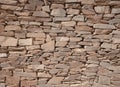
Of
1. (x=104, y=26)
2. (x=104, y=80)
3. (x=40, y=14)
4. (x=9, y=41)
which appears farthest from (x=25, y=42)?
(x=104, y=80)

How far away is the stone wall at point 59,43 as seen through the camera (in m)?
3.42

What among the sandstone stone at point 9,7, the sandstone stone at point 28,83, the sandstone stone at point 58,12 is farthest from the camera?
the sandstone stone at point 28,83

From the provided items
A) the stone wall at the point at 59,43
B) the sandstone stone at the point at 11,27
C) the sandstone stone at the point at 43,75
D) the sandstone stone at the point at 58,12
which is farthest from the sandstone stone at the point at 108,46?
the sandstone stone at the point at 11,27

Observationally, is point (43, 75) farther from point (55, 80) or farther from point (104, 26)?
point (104, 26)

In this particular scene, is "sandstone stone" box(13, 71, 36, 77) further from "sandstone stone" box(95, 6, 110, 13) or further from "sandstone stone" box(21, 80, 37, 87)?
"sandstone stone" box(95, 6, 110, 13)

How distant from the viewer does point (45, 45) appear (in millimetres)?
Result: 3516

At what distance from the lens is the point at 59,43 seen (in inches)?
139

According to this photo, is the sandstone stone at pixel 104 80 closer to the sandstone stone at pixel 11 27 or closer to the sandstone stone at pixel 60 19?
the sandstone stone at pixel 60 19

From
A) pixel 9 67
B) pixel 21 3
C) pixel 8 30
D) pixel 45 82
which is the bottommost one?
pixel 45 82

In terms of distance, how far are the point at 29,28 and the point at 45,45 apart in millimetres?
307

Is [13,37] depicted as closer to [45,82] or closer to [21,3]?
[21,3]

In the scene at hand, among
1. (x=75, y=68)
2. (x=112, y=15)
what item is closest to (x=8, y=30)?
(x=75, y=68)

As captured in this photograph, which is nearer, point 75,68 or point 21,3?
point 21,3

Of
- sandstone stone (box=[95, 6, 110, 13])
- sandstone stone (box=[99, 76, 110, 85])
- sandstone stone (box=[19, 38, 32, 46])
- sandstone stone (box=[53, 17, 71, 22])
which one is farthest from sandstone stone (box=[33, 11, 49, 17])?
sandstone stone (box=[99, 76, 110, 85])
